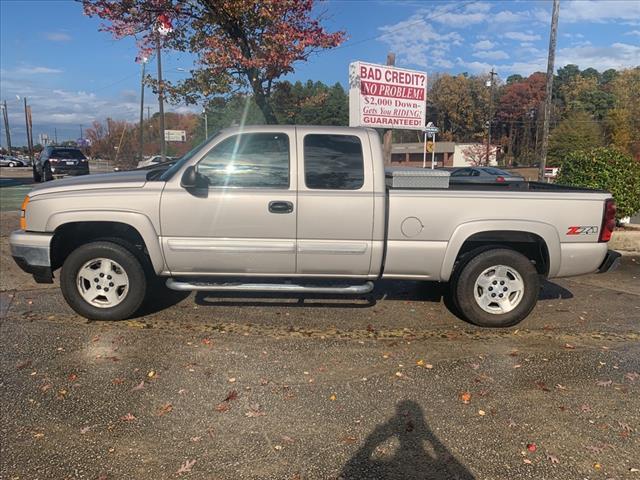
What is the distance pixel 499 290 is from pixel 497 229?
0.66m

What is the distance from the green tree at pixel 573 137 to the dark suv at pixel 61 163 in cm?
4880

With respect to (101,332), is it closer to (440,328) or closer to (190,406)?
(190,406)

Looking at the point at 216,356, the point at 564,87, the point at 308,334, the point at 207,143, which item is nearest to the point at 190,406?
the point at 216,356

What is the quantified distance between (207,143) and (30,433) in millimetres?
2795

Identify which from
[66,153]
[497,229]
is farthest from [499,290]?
[66,153]

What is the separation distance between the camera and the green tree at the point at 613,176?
29.3ft

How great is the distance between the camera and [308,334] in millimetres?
4711

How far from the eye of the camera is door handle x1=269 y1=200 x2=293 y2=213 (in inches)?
181

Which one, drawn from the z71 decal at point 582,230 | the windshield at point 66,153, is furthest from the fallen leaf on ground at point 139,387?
the windshield at point 66,153

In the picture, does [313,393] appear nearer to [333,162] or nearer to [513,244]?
[333,162]

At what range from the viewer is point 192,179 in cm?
445

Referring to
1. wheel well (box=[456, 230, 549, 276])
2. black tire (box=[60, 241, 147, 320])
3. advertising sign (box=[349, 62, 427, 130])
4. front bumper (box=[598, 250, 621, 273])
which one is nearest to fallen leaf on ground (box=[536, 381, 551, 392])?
wheel well (box=[456, 230, 549, 276])

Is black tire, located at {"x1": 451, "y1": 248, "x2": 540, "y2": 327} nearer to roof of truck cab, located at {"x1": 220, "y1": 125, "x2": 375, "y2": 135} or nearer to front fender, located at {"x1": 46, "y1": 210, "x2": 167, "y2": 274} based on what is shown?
roof of truck cab, located at {"x1": 220, "y1": 125, "x2": 375, "y2": 135}

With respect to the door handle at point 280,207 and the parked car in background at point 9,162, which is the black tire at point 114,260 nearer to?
the door handle at point 280,207
